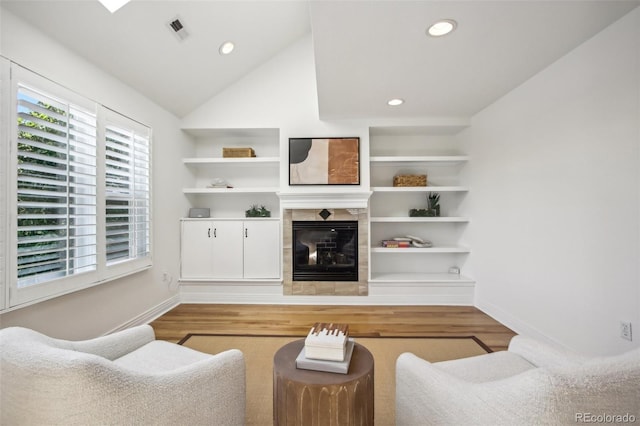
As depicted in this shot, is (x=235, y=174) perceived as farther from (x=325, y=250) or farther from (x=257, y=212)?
(x=325, y=250)

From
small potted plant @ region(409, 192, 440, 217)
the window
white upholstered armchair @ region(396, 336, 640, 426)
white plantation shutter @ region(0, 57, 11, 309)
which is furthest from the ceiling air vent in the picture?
small potted plant @ region(409, 192, 440, 217)

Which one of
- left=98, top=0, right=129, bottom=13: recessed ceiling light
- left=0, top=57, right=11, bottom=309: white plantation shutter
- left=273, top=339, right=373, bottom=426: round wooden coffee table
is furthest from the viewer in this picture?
left=98, top=0, right=129, bottom=13: recessed ceiling light

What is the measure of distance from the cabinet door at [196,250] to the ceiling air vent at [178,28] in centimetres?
202

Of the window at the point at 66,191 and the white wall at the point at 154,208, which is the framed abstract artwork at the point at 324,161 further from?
the window at the point at 66,191

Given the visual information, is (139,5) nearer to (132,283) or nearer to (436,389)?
(132,283)

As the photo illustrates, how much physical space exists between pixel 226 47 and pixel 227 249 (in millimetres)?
2311

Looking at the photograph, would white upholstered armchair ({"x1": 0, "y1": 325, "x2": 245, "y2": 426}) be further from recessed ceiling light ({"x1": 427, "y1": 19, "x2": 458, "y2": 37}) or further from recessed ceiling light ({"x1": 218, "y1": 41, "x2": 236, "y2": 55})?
recessed ceiling light ({"x1": 218, "y1": 41, "x2": 236, "y2": 55})

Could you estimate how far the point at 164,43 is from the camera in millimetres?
2475

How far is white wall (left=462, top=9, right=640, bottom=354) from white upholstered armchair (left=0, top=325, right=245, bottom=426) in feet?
8.08

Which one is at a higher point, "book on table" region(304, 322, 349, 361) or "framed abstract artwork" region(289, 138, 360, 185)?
"framed abstract artwork" region(289, 138, 360, 185)

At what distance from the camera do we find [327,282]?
3504 mm

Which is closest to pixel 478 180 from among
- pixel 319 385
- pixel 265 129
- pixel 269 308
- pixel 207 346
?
pixel 265 129

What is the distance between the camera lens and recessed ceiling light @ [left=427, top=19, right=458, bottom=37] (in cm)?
181

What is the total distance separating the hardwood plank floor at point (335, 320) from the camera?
2645 mm
